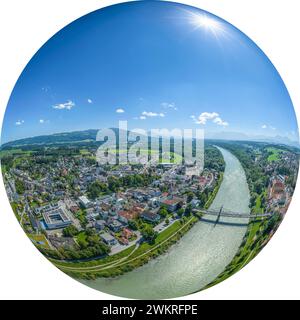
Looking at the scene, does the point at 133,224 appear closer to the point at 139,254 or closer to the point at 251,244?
the point at 139,254

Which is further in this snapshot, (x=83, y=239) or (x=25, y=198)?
(x=25, y=198)

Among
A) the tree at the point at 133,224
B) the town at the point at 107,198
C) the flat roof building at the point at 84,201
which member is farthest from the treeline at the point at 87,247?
the tree at the point at 133,224

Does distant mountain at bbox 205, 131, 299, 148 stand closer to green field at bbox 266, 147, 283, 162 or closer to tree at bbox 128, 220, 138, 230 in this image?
green field at bbox 266, 147, 283, 162

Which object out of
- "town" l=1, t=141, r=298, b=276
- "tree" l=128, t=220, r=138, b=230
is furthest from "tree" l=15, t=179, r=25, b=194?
"tree" l=128, t=220, r=138, b=230

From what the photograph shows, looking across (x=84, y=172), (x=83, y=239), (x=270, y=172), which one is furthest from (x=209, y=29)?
(x=83, y=239)

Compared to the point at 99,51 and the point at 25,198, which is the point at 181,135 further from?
the point at 25,198
